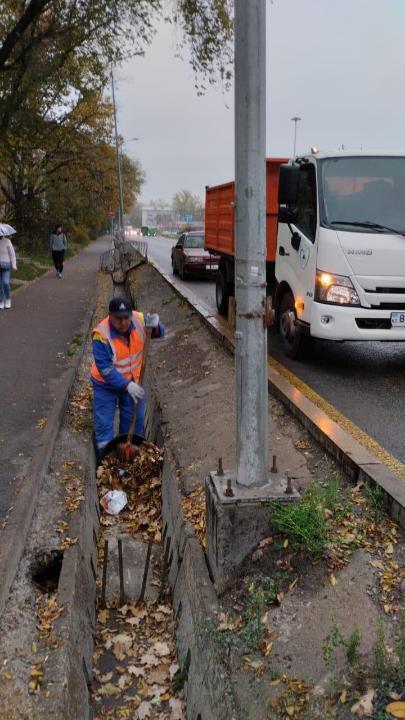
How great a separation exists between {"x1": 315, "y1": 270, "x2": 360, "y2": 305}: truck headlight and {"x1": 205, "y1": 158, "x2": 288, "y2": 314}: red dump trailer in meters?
2.15

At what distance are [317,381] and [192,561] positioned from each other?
343 centimetres

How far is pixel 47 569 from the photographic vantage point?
4.49 meters

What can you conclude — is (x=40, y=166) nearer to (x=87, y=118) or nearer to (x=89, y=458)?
(x=87, y=118)

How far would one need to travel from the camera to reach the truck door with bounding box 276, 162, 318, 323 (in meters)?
6.89

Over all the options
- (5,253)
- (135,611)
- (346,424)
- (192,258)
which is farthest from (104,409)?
(192,258)

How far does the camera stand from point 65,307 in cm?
1523

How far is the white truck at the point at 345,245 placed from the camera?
6.41 meters

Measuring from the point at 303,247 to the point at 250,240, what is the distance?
156 inches

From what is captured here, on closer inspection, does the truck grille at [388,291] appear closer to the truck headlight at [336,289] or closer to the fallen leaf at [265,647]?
the truck headlight at [336,289]

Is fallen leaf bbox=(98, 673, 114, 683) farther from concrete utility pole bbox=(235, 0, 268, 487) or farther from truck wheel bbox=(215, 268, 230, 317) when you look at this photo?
truck wheel bbox=(215, 268, 230, 317)

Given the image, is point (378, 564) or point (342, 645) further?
point (378, 564)

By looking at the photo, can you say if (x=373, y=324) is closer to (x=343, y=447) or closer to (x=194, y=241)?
(x=343, y=447)

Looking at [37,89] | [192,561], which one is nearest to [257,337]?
[192,561]

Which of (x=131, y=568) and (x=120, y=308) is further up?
(x=120, y=308)
